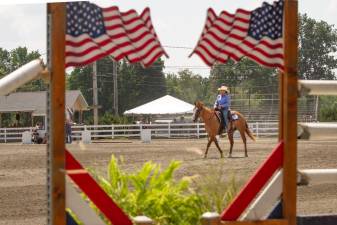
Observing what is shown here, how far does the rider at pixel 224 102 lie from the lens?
11.9 meters

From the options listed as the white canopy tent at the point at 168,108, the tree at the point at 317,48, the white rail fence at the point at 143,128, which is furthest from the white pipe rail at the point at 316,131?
the white canopy tent at the point at 168,108

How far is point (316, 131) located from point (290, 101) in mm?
334

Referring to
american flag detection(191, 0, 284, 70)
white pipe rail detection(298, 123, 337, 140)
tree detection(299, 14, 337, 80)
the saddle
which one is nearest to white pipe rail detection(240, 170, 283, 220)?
white pipe rail detection(298, 123, 337, 140)

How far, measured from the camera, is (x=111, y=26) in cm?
271

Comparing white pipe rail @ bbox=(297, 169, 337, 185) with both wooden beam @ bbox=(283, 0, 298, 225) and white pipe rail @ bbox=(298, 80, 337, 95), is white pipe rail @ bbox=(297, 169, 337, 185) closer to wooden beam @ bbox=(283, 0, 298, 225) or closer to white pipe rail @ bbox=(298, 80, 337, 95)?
wooden beam @ bbox=(283, 0, 298, 225)

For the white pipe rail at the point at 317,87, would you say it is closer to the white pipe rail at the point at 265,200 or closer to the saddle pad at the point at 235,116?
the white pipe rail at the point at 265,200

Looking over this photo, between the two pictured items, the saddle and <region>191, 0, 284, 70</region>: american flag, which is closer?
<region>191, 0, 284, 70</region>: american flag

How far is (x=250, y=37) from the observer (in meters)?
2.86

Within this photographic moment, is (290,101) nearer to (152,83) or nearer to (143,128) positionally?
(143,128)

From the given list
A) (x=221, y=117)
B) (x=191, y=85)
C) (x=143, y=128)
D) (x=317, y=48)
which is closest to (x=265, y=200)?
(x=317, y=48)

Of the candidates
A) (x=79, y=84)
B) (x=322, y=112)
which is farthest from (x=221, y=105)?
(x=79, y=84)

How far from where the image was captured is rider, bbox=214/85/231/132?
470 inches

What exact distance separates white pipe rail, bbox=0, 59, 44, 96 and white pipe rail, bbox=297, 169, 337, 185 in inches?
46.9

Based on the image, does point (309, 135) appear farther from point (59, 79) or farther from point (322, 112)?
point (322, 112)
